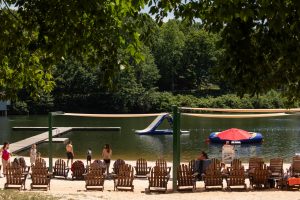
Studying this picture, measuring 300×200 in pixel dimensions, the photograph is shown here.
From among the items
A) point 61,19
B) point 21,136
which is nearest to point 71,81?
point 21,136

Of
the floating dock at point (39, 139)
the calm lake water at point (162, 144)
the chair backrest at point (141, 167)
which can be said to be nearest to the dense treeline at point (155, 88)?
the floating dock at point (39, 139)

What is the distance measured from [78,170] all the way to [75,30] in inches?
431

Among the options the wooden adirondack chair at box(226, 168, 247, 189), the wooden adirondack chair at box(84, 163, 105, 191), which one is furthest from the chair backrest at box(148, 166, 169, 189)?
the wooden adirondack chair at box(226, 168, 247, 189)

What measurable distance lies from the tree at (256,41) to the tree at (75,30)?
170 cm

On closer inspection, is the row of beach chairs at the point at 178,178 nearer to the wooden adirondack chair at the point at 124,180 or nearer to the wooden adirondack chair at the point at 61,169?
the wooden adirondack chair at the point at 124,180

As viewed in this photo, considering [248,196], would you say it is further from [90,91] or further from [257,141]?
[90,91]

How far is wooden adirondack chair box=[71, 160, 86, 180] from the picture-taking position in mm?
18558

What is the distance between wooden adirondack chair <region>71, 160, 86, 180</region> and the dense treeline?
5471 cm

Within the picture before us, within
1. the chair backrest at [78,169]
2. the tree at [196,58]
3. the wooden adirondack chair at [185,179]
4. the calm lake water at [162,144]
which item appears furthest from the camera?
the tree at [196,58]

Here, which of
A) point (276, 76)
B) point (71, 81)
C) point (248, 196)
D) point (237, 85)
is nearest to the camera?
point (237, 85)

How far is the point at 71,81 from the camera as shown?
8300 cm

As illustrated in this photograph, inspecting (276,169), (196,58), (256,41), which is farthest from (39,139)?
(196,58)

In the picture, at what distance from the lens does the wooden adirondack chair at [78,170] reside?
60.9 ft

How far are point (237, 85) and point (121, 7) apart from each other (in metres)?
2.90
